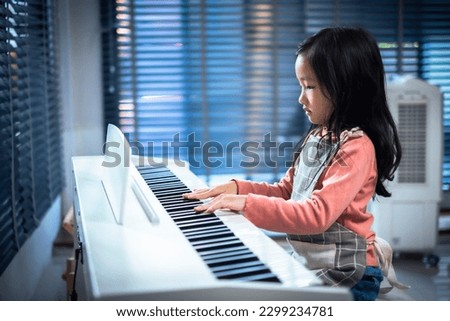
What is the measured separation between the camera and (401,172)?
2535 millimetres

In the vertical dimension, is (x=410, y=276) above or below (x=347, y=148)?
below

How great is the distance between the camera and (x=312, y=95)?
1.23 meters

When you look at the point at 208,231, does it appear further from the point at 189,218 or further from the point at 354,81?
the point at 354,81

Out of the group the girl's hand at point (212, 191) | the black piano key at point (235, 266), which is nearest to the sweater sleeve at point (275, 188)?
the girl's hand at point (212, 191)

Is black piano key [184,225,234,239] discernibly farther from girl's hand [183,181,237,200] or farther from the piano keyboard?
girl's hand [183,181,237,200]

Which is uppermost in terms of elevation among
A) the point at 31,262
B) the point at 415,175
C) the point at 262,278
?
the point at 262,278

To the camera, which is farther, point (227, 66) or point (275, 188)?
point (227, 66)

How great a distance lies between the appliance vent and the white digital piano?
146 cm

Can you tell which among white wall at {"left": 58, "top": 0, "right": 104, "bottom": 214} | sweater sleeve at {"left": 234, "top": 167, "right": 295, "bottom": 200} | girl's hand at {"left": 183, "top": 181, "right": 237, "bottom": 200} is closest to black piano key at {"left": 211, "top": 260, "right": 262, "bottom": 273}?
girl's hand at {"left": 183, "top": 181, "right": 237, "bottom": 200}

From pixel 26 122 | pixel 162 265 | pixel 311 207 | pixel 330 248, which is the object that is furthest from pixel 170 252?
pixel 26 122

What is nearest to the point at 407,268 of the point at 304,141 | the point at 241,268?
the point at 304,141

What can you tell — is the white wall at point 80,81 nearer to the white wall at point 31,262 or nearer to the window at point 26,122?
the window at point 26,122

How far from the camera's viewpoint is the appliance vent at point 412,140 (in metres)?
2.51

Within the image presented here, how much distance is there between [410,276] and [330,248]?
127 cm
